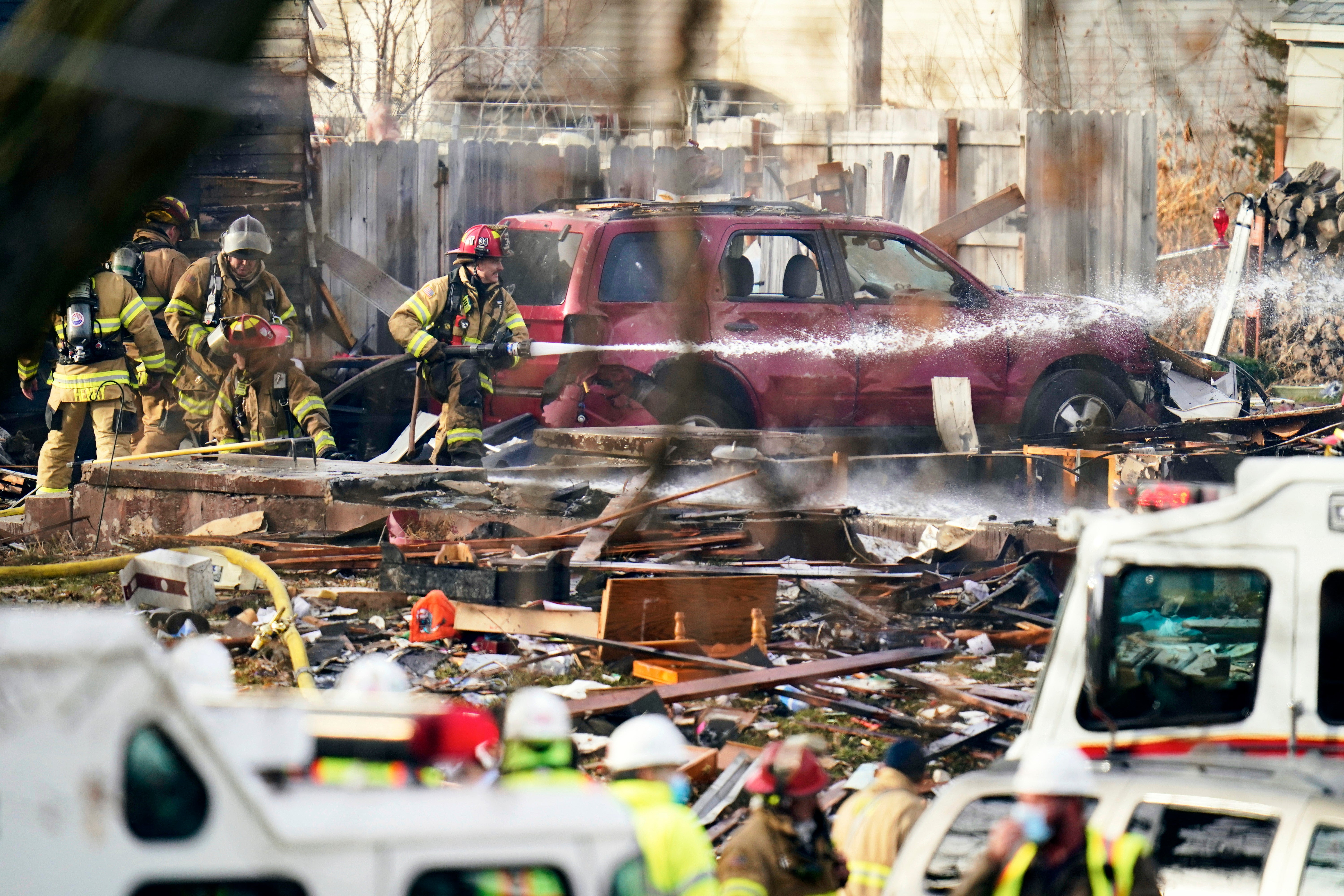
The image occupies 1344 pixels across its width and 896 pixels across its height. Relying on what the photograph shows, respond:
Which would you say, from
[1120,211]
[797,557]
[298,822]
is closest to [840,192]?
[1120,211]

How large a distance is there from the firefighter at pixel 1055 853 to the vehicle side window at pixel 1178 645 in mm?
1003

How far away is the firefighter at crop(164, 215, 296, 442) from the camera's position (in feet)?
33.9

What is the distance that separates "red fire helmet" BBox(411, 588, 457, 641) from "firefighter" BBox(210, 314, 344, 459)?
325 centimetres

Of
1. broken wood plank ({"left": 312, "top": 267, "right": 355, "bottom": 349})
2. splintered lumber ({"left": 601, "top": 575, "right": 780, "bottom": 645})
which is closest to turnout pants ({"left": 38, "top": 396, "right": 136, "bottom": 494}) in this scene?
broken wood plank ({"left": 312, "top": 267, "right": 355, "bottom": 349})

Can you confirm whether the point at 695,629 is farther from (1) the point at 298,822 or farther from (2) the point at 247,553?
(1) the point at 298,822

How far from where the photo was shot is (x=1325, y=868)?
330 cm

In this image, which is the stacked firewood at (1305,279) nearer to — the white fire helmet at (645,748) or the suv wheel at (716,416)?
the suv wheel at (716,416)

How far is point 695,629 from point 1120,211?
9.99 metres

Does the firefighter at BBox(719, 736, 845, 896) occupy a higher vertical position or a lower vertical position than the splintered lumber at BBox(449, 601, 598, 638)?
higher

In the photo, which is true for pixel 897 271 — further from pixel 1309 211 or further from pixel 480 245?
pixel 1309 211

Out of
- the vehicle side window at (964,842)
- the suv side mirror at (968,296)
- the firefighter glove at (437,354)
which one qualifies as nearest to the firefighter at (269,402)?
the firefighter glove at (437,354)

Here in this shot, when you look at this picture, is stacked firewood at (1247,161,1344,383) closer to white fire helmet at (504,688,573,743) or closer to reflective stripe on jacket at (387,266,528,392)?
reflective stripe on jacket at (387,266,528,392)

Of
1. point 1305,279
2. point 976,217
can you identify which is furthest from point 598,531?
point 1305,279

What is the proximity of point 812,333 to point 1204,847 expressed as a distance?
6.35 metres
